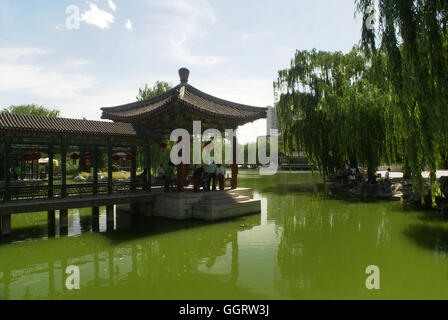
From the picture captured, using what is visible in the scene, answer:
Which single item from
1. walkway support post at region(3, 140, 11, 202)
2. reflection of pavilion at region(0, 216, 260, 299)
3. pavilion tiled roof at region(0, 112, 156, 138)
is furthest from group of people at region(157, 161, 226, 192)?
walkway support post at region(3, 140, 11, 202)

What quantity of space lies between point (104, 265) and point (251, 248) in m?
2.99

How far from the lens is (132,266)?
18.7ft

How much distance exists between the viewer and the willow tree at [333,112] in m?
12.9

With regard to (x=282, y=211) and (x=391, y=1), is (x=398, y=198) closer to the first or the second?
(x=282, y=211)

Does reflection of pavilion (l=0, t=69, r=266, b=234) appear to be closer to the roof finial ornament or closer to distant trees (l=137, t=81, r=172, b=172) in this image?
the roof finial ornament

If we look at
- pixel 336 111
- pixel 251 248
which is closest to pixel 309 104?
pixel 336 111

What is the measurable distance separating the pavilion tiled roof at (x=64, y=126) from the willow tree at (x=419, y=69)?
7181 mm

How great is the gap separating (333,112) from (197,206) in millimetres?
7922

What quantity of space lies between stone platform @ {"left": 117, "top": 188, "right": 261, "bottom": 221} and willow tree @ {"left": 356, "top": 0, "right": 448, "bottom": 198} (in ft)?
17.9

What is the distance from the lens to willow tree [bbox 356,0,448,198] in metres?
5.73

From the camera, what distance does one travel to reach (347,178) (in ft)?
62.2

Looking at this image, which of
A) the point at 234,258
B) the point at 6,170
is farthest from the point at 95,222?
the point at 234,258
